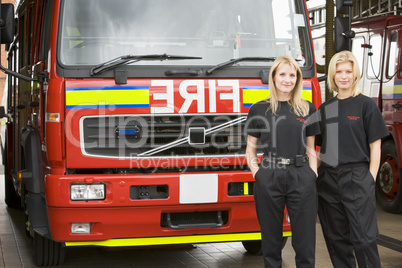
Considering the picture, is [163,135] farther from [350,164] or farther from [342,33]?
[342,33]

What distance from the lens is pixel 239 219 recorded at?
6102 mm

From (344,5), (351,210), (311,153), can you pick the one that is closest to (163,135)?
(311,153)

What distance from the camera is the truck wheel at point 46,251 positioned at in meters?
6.75

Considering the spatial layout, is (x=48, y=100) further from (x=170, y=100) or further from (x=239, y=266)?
(x=239, y=266)

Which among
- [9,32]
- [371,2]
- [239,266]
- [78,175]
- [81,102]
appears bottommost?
[239,266]

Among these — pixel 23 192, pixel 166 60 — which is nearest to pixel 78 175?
pixel 166 60

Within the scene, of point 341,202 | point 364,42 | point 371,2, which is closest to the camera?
point 341,202

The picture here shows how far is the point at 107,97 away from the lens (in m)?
5.88

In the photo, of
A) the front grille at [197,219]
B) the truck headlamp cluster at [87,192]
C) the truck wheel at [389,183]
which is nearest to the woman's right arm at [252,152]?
the front grille at [197,219]

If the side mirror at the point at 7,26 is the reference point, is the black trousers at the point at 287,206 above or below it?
below

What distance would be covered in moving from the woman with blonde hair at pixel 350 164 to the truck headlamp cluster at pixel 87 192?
1.70 m

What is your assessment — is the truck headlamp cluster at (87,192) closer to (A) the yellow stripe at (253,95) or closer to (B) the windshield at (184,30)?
(B) the windshield at (184,30)

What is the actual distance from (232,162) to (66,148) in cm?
136

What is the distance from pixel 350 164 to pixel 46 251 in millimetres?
3087
